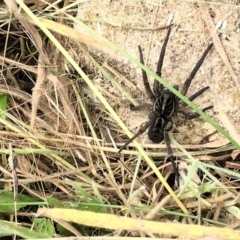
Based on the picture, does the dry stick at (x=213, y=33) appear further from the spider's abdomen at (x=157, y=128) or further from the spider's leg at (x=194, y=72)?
the spider's abdomen at (x=157, y=128)

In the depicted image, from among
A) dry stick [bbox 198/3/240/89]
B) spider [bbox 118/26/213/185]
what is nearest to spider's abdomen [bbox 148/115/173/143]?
spider [bbox 118/26/213/185]

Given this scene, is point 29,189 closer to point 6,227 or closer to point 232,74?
point 6,227

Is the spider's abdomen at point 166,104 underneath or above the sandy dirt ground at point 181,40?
underneath

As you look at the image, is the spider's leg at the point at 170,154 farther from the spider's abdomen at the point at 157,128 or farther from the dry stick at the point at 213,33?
the dry stick at the point at 213,33

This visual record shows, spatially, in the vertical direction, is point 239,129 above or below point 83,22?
below

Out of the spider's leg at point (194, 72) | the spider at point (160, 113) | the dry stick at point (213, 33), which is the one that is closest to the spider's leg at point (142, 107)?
the spider at point (160, 113)

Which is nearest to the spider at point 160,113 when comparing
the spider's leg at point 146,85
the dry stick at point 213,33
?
the spider's leg at point 146,85

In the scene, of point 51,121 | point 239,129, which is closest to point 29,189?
point 51,121

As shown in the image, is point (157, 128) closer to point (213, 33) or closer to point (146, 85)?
point (146, 85)

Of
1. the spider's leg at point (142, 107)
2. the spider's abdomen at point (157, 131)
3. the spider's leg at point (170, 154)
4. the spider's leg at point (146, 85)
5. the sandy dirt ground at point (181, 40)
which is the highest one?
the sandy dirt ground at point (181, 40)

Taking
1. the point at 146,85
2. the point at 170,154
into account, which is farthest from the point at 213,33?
the point at 170,154
